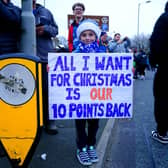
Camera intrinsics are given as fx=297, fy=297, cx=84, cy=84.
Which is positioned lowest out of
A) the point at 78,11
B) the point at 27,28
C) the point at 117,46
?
the point at 117,46

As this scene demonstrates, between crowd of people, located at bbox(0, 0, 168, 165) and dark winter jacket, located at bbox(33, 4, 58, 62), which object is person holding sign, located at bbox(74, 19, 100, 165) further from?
dark winter jacket, located at bbox(33, 4, 58, 62)

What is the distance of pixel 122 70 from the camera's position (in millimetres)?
2996

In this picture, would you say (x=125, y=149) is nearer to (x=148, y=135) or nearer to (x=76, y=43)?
(x=148, y=135)

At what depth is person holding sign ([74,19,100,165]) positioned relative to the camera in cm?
309

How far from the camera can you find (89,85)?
9.71 ft

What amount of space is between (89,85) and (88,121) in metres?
0.49

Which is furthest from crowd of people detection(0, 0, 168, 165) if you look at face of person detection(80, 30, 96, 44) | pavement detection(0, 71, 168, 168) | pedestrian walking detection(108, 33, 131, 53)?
pedestrian walking detection(108, 33, 131, 53)

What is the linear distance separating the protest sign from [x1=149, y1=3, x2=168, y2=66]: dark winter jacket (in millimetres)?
666

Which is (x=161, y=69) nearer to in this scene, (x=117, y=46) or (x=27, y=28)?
(x=27, y=28)

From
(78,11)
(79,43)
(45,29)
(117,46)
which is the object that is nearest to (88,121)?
(79,43)

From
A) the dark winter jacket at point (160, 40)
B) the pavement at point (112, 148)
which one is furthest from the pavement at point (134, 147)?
the dark winter jacket at point (160, 40)

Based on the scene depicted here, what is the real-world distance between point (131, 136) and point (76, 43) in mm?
1821

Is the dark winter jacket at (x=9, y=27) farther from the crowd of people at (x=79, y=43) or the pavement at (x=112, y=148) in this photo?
the pavement at (x=112, y=148)

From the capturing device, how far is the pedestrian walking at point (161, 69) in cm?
345
